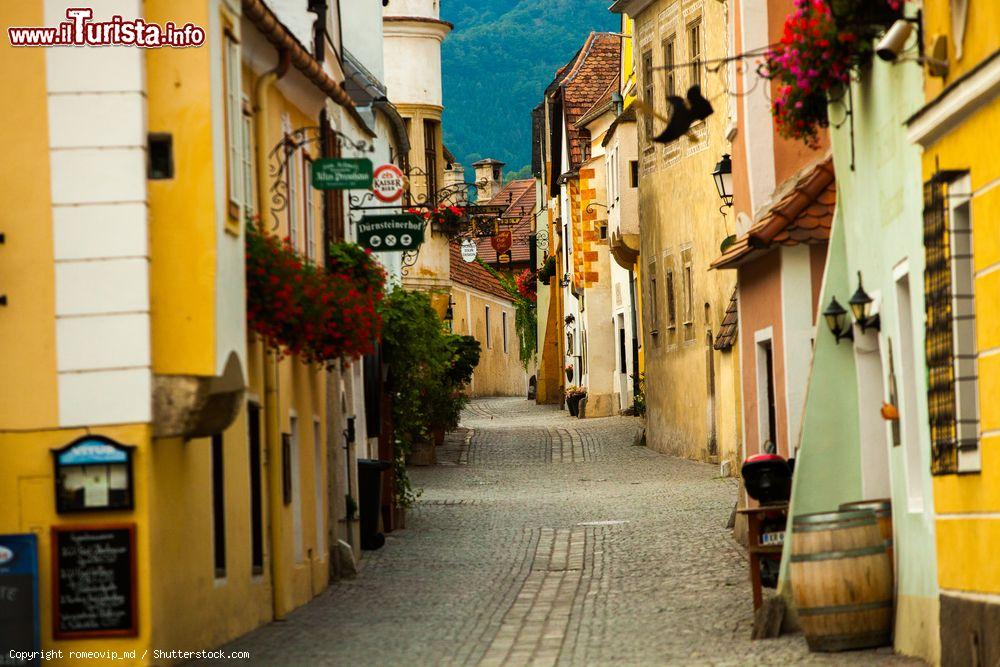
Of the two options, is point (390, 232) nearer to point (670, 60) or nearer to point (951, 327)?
point (951, 327)

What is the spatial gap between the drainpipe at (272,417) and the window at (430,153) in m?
27.1

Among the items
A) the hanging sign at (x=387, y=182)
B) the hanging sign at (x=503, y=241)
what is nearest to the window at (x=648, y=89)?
the hanging sign at (x=387, y=182)

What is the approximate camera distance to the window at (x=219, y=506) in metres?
14.3

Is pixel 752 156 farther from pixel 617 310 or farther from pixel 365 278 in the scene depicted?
pixel 617 310

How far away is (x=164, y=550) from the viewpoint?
12.3 m

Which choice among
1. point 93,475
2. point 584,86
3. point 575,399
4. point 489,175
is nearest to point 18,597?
point 93,475

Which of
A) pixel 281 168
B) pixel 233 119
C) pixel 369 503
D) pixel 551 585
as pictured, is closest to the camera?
pixel 233 119

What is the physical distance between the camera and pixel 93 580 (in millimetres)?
11711

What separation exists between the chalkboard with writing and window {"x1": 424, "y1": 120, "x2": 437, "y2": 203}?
32.2 m

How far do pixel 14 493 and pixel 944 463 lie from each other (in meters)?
5.91

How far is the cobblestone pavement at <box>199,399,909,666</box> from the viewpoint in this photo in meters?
13.9

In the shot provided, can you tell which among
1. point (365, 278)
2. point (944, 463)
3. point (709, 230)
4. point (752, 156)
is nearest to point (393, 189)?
point (365, 278)

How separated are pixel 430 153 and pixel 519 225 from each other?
44.5 m

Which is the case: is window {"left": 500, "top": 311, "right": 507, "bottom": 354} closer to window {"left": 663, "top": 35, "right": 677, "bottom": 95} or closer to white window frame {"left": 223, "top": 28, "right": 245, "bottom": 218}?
window {"left": 663, "top": 35, "right": 677, "bottom": 95}
